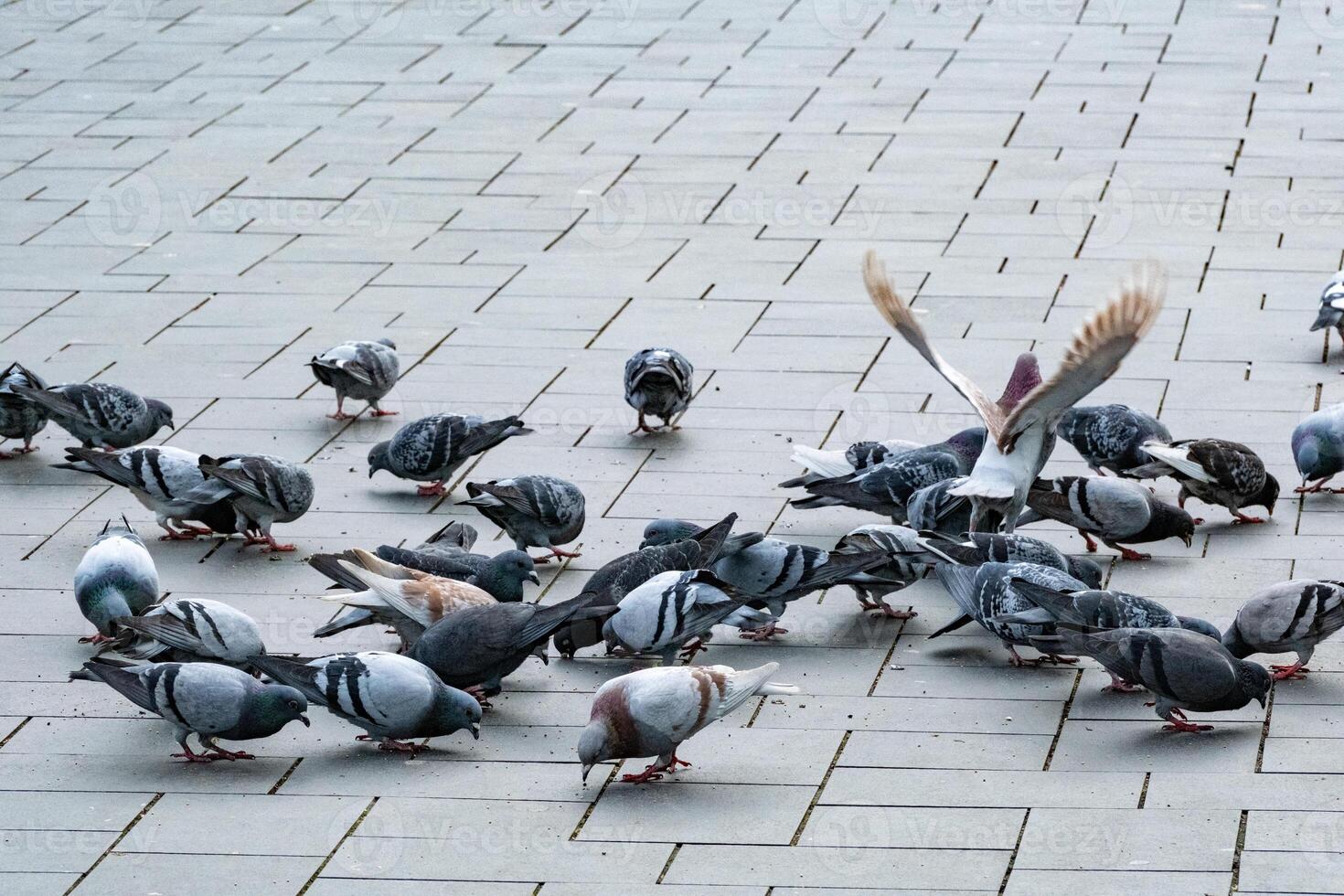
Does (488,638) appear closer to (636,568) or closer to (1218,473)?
(636,568)

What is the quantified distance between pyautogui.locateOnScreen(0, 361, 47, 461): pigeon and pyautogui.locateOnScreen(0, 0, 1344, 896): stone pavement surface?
0.17 meters

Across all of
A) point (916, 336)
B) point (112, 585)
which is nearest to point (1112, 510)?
point (916, 336)

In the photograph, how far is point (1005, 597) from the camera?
5648 mm

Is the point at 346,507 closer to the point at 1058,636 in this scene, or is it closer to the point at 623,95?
the point at 1058,636

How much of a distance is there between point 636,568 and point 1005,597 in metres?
1.10

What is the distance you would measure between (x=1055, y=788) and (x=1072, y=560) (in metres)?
1.18

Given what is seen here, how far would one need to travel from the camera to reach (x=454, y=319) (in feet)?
30.1

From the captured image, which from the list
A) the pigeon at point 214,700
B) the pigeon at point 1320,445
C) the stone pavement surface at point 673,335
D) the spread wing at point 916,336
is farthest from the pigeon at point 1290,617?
the pigeon at point 214,700

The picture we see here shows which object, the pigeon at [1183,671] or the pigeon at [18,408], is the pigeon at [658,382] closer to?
the pigeon at [18,408]

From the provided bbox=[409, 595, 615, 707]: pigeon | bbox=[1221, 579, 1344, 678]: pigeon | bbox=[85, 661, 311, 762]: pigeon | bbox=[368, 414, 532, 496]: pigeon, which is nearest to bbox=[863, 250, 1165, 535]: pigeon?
bbox=[1221, 579, 1344, 678]: pigeon

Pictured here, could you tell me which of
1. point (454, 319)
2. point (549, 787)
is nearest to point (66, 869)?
point (549, 787)

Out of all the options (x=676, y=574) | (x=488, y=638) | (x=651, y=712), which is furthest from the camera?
(x=676, y=574)

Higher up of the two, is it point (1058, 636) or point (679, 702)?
point (679, 702)

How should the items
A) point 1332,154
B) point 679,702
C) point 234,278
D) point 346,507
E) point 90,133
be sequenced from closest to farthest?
point 679,702 < point 346,507 < point 234,278 < point 1332,154 < point 90,133
